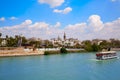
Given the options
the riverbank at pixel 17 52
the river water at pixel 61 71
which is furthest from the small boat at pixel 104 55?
the riverbank at pixel 17 52

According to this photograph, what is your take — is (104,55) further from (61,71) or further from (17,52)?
(17,52)

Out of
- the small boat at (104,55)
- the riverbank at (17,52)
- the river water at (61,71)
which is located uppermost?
the riverbank at (17,52)

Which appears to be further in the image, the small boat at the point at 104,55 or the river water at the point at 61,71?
the small boat at the point at 104,55

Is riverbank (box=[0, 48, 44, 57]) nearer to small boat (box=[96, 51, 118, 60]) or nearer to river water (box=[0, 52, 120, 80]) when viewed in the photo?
river water (box=[0, 52, 120, 80])

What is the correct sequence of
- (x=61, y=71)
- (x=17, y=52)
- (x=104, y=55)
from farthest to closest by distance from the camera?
(x=17, y=52), (x=104, y=55), (x=61, y=71)

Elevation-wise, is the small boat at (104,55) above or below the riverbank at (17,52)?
below

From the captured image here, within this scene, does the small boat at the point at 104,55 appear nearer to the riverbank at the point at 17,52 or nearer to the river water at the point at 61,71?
the river water at the point at 61,71

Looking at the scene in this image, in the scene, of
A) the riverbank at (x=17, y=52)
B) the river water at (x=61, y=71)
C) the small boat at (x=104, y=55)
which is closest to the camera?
the river water at (x=61, y=71)

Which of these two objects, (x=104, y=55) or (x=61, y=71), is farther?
(x=104, y=55)

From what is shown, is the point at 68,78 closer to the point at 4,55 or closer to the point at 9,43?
the point at 4,55

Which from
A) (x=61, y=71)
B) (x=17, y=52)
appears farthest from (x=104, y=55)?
(x=17, y=52)

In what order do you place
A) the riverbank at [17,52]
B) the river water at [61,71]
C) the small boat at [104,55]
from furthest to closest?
the riverbank at [17,52] < the small boat at [104,55] < the river water at [61,71]

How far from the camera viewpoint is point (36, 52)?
5094cm

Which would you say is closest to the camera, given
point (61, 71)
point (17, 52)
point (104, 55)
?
point (61, 71)
